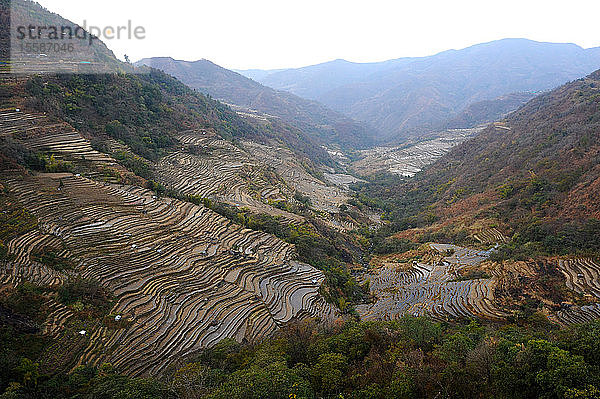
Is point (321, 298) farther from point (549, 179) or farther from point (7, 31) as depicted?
point (7, 31)

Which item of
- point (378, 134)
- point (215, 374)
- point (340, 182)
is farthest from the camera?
point (378, 134)

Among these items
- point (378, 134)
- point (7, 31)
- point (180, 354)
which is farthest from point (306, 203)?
point (378, 134)


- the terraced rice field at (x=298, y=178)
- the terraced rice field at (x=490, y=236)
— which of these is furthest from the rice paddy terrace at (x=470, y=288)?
the terraced rice field at (x=298, y=178)

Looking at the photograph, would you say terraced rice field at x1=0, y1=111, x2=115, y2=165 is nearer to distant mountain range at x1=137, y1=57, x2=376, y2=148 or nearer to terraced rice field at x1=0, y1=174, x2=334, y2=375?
terraced rice field at x1=0, y1=174, x2=334, y2=375

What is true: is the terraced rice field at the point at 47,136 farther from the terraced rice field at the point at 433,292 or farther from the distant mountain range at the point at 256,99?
the distant mountain range at the point at 256,99

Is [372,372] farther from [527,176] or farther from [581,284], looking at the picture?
[527,176]

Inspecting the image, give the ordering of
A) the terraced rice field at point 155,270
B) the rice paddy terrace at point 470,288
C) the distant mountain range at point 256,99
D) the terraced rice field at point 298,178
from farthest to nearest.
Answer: the distant mountain range at point 256,99
the terraced rice field at point 298,178
the rice paddy terrace at point 470,288
the terraced rice field at point 155,270

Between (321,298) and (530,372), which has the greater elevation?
(530,372)
